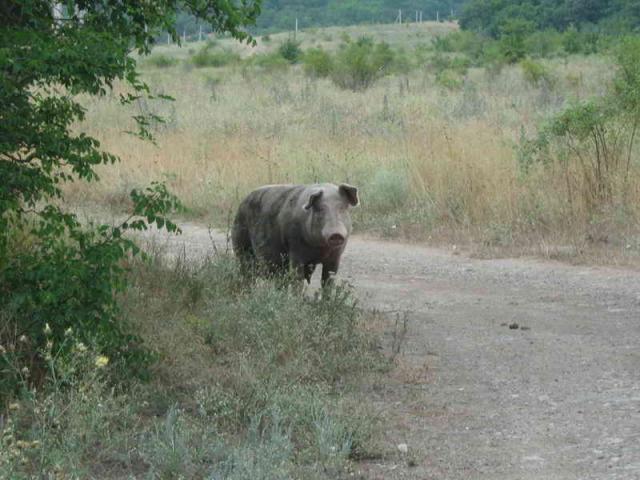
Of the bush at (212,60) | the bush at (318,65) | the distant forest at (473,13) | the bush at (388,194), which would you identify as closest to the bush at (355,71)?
the bush at (318,65)

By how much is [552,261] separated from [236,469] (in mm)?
8675

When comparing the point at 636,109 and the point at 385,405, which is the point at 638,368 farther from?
the point at 636,109

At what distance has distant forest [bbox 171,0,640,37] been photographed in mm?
66250

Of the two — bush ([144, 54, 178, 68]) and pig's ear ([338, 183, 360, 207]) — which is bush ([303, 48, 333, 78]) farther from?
pig's ear ([338, 183, 360, 207])

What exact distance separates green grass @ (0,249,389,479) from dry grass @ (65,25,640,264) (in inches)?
75.3

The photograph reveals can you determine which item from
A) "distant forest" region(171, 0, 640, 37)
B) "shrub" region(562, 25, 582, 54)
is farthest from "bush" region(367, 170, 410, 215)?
"shrub" region(562, 25, 582, 54)

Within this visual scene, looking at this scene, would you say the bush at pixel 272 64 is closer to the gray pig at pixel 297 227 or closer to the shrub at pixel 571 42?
the shrub at pixel 571 42

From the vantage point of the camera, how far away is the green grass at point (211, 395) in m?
6.32

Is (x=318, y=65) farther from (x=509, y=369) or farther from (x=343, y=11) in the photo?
(x=343, y=11)

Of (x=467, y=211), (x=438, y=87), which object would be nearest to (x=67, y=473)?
(x=467, y=211)

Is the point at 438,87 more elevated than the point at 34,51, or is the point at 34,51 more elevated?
the point at 34,51

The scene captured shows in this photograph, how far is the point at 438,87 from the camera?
35.8 m

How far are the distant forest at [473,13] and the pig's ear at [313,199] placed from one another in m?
27.1

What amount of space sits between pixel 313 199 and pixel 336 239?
400mm
